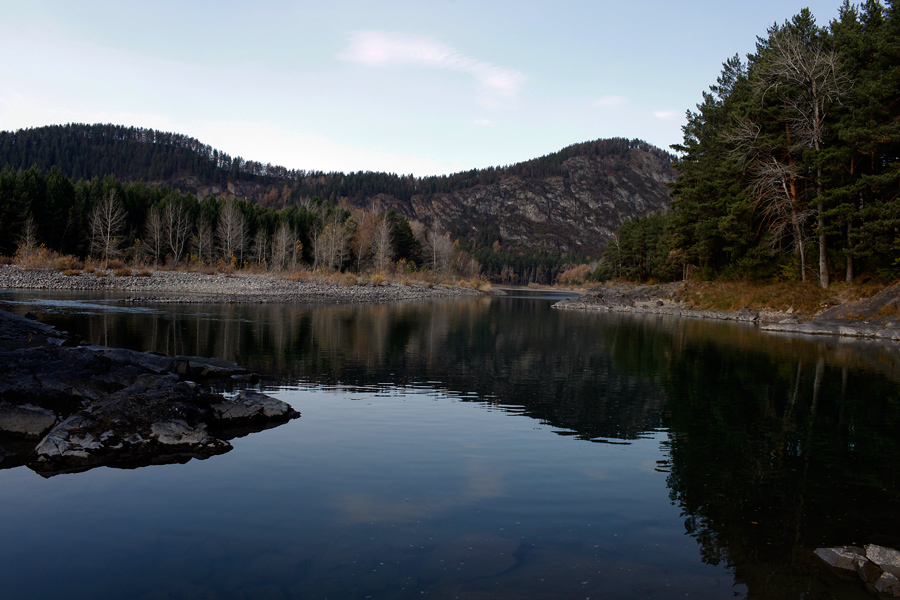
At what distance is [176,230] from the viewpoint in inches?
3167

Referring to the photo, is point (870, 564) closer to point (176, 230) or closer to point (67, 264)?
point (67, 264)

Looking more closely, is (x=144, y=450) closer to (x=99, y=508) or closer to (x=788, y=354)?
(x=99, y=508)

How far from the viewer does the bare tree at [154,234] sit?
73688 mm

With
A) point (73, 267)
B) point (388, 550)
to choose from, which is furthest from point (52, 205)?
point (388, 550)

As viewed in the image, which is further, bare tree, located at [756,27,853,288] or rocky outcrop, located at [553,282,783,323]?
rocky outcrop, located at [553,282,783,323]

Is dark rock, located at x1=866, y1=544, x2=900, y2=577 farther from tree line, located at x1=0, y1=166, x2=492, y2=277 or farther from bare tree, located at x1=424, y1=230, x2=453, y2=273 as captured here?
bare tree, located at x1=424, y1=230, x2=453, y2=273

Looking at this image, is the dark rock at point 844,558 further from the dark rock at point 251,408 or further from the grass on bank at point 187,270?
the grass on bank at point 187,270

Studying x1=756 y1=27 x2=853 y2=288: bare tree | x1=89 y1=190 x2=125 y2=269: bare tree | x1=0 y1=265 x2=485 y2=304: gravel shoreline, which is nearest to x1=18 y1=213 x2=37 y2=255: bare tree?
x1=89 y1=190 x2=125 y2=269: bare tree

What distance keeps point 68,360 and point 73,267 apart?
56.5 meters

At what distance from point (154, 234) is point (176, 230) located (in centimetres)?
486

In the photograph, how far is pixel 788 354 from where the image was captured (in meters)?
21.9

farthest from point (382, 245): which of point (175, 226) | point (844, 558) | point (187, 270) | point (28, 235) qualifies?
point (844, 558)

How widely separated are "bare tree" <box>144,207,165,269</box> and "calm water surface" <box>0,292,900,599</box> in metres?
67.3

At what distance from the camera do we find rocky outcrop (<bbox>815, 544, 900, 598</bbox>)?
5.24 meters
